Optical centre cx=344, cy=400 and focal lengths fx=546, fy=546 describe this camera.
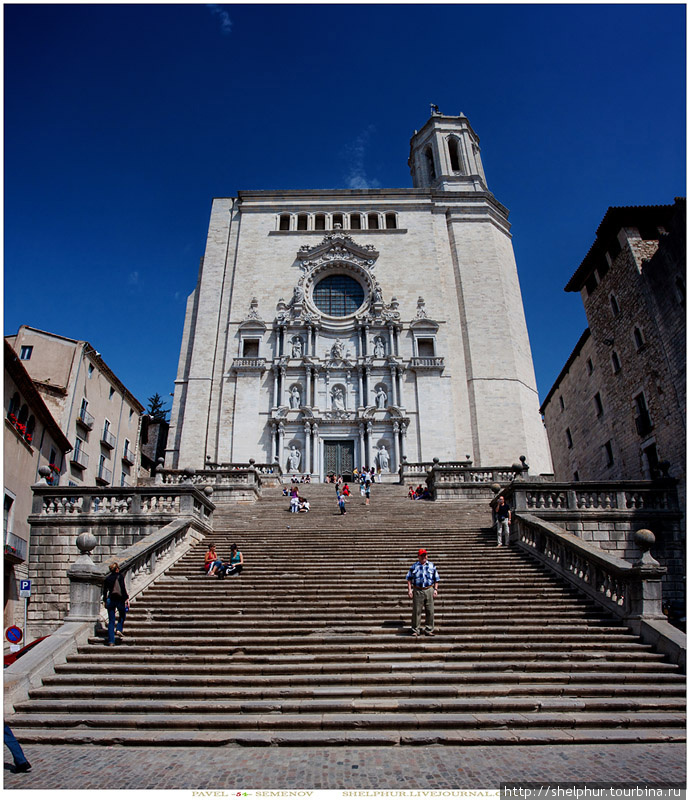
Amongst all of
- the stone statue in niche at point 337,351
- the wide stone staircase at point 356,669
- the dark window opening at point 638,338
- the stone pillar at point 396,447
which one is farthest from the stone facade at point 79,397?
the dark window opening at point 638,338

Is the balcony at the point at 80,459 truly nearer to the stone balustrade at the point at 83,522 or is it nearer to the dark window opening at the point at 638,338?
the stone balustrade at the point at 83,522

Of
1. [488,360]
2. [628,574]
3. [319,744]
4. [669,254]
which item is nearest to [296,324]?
[488,360]

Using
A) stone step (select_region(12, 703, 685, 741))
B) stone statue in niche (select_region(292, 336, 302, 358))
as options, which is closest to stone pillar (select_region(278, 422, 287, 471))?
stone statue in niche (select_region(292, 336, 302, 358))

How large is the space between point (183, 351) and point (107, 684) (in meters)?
26.5

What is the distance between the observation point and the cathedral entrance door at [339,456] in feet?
94.5

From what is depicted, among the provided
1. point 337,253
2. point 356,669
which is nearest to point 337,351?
point 337,253

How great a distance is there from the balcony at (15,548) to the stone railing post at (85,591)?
10.2 metres

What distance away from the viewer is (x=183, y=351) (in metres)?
32.6

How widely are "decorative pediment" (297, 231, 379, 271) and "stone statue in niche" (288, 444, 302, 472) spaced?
39.0 ft

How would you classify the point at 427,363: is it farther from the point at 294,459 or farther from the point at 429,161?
the point at 429,161

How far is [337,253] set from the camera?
1334 inches

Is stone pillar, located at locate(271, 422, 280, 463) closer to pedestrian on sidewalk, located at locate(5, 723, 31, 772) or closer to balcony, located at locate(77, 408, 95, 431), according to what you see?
balcony, located at locate(77, 408, 95, 431)

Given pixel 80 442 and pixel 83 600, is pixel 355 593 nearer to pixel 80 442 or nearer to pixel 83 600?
pixel 83 600

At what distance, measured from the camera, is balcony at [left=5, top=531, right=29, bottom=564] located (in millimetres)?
17734
